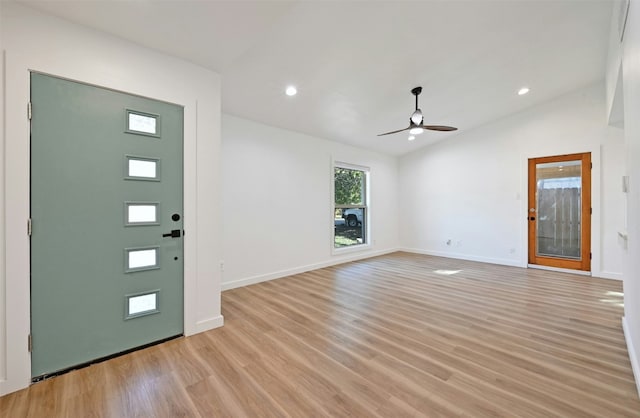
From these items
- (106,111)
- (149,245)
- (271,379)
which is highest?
(106,111)

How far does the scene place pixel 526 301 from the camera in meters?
3.47

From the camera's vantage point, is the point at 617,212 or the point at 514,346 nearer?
the point at 514,346

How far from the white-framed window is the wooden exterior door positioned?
336 centimetres

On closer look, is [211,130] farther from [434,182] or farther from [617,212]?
[617,212]

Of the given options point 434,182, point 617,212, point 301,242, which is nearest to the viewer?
point 617,212

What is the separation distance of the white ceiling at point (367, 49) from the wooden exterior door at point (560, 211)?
1.36 m

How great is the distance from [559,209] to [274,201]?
5382mm

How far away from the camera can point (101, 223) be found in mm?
2178

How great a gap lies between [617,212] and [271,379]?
6.02 metres

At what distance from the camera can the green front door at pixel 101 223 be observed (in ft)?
6.43

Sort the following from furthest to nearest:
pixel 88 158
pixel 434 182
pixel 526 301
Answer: pixel 434 182
pixel 526 301
pixel 88 158

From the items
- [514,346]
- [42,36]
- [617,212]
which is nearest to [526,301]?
[514,346]

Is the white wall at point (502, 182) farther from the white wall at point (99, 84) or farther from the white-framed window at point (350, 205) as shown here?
the white wall at point (99, 84)

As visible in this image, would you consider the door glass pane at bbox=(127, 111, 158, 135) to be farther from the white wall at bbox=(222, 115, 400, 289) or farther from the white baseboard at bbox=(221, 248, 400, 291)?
the white baseboard at bbox=(221, 248, 400, 291)
